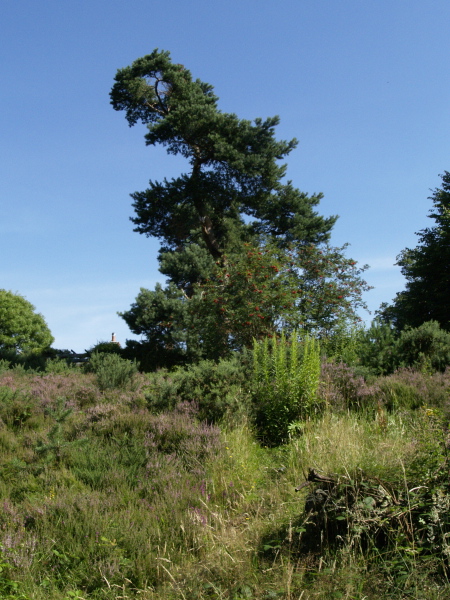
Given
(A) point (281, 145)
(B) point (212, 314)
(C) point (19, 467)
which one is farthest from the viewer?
(A) point (281, 145)

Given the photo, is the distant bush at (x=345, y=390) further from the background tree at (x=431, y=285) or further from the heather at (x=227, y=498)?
the background tree at (x=431, y=285)

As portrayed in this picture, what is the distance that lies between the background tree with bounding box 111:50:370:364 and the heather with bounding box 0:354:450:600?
12641 mm

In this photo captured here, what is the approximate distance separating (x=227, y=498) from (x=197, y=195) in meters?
18.6

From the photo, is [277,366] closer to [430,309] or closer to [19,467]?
[19,467]

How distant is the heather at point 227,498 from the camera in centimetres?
309

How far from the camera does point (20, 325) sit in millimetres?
30141

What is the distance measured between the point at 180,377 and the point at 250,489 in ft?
8.20

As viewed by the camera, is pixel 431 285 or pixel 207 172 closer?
pixel 431 285

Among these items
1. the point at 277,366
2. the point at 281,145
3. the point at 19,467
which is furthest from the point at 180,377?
the point at 281,145

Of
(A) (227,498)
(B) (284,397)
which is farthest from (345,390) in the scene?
(A) (227,498)

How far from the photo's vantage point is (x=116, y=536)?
146 inches

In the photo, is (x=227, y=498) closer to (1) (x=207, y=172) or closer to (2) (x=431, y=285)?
(2) (x=431, y=285)

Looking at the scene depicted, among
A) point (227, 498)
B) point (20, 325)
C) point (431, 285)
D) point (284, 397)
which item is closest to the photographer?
point (227, 498)

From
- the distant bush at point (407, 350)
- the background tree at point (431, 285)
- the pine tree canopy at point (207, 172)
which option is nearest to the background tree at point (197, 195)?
the pine tree canopy at point (207, 172)
